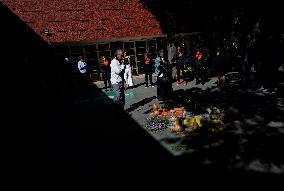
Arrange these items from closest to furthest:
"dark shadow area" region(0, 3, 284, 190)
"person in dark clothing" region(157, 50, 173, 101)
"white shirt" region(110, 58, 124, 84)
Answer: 1. "dark shadow area" region(0, 3, 284, 190)
2. "white shirt" region(110, 58, 124, 84)
3. "person in dark clothing" region(157, 50, 173, 101)

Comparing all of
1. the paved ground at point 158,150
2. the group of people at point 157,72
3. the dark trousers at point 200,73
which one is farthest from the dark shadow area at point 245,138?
the dark trousers at point 200,73

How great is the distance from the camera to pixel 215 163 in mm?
5719

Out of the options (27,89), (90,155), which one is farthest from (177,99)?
(27,89)

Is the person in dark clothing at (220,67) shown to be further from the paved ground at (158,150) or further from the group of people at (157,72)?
the paved ground at (158,150)

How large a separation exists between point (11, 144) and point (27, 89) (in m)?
7.26

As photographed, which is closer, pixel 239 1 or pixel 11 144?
pixel 11 144

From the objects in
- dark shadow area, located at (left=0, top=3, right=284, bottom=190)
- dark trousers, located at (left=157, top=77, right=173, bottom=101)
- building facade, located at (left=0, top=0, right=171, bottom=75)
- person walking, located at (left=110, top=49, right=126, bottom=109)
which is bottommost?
dark shadow area, located at (left=0, top=3, right=284, bottom=190)

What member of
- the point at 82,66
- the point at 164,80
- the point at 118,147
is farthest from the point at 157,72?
the point at 118,147

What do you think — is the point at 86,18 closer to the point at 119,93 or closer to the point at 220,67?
the point at 220,67

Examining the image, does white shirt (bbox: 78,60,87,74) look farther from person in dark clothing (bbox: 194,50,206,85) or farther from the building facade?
person in dark clothing (bbox: 194,50,206,85)

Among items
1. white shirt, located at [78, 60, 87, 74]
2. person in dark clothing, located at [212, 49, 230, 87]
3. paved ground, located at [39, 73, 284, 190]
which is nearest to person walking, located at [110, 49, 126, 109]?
paved ground, located at [39, 73, 284, 190]

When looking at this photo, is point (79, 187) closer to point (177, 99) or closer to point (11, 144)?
point (11, 144)

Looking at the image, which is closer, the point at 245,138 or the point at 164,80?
the point at 245,138

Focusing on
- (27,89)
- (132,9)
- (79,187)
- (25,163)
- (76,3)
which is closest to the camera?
(79,187)
